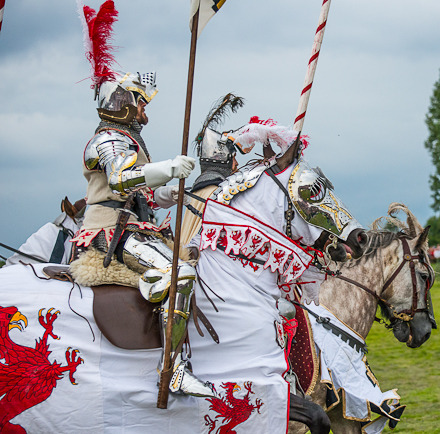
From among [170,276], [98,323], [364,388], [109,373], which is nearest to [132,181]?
[170,276]

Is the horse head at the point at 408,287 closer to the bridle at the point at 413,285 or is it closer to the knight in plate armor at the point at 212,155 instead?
the bridle at the point at 413,285

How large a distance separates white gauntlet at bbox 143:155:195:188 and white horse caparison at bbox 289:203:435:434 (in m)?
2.20

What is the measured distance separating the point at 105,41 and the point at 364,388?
3.06 metres

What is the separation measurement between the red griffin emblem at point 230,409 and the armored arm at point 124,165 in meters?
1.23

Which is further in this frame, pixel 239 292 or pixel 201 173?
pixel 201 173

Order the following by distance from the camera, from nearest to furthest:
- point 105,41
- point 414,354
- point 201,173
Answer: point 105,41, point 201,173, point 414,354

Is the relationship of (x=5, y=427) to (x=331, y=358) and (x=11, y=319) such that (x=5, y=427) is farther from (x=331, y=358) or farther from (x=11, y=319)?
(x=331, y=358)

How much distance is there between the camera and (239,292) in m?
4.11

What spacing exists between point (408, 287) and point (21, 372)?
3.37m

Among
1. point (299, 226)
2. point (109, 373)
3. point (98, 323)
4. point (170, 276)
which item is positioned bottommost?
point (109, 373)

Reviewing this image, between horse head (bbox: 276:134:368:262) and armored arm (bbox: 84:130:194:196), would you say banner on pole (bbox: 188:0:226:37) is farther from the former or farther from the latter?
horse head (bbox: 276:134:368:262)

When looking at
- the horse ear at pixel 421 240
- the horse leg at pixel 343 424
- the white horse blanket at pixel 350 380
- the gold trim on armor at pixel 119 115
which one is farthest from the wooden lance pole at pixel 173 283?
the horse ear at pixel 421 240

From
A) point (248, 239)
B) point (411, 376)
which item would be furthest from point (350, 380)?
point (411, 376)

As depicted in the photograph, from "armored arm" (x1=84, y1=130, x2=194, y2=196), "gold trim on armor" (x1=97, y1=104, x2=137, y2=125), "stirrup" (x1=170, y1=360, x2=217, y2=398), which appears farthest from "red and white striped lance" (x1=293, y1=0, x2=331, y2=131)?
"stirrup" (x1=170, y1=360, x2=217, y2=398)
